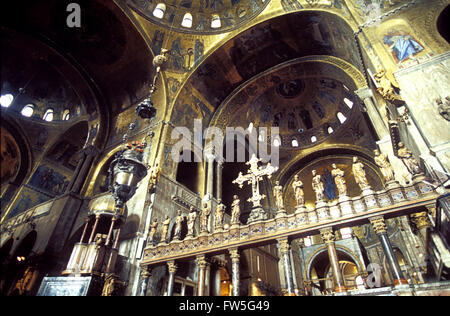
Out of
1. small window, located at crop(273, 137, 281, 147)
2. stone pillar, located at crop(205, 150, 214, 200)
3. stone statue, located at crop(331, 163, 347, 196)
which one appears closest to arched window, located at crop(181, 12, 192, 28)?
stone pillar, located at crop(205, 150, 214, 200)

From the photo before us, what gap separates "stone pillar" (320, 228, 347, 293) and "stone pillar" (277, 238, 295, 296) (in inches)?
36.5

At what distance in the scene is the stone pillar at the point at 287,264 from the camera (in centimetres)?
567

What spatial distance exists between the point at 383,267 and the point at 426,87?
13.5 m

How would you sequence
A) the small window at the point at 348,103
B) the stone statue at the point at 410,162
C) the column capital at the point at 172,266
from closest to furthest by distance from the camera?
the stone statue at the point at 410,162, the column capital at the point at 172,266, the small window at the point at 348,103

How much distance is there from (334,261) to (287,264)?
1.07 m

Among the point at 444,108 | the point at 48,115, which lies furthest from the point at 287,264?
the point at 48,115

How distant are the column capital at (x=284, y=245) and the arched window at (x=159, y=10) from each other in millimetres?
13710

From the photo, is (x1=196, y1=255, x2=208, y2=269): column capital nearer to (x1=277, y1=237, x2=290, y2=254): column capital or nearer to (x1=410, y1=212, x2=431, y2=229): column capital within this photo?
(x1=277, y1=237, x2=290, y2=254): column capital

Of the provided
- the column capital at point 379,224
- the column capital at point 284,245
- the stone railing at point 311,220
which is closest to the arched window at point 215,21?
the stone railing at point 311,220

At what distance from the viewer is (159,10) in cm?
1425

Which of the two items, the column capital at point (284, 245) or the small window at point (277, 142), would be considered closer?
the column capital at point (284, 245)

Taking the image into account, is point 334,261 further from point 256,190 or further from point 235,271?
point 256,190

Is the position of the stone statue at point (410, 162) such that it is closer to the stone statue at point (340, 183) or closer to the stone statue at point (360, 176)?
the stone statue at point (360, 176)

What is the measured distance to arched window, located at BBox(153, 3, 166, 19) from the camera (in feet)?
46.3
